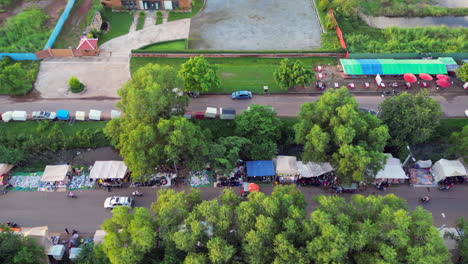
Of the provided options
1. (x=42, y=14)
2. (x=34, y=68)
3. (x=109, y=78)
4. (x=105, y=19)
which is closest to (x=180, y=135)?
(x=109, y=78)

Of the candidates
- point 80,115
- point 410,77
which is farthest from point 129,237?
point 410,77

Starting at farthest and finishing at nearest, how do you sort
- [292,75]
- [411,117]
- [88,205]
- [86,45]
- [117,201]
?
[86,45], [292,75], [88,205], [411,117], [117,201]

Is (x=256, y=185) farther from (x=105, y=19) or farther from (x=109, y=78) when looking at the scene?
(x=105, y=19)

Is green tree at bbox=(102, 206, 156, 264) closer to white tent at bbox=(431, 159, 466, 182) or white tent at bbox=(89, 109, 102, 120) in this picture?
white tent at bbox=(89, 109, 102, 120)

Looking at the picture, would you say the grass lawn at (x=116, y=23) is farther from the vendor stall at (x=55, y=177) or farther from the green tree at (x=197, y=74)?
the vendor stall at (x=55, y=177)

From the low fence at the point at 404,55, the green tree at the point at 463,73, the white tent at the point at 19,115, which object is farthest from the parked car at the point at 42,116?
the green tree at the point at 463,73

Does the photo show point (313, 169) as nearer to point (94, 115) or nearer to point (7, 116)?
point (94, 115)
